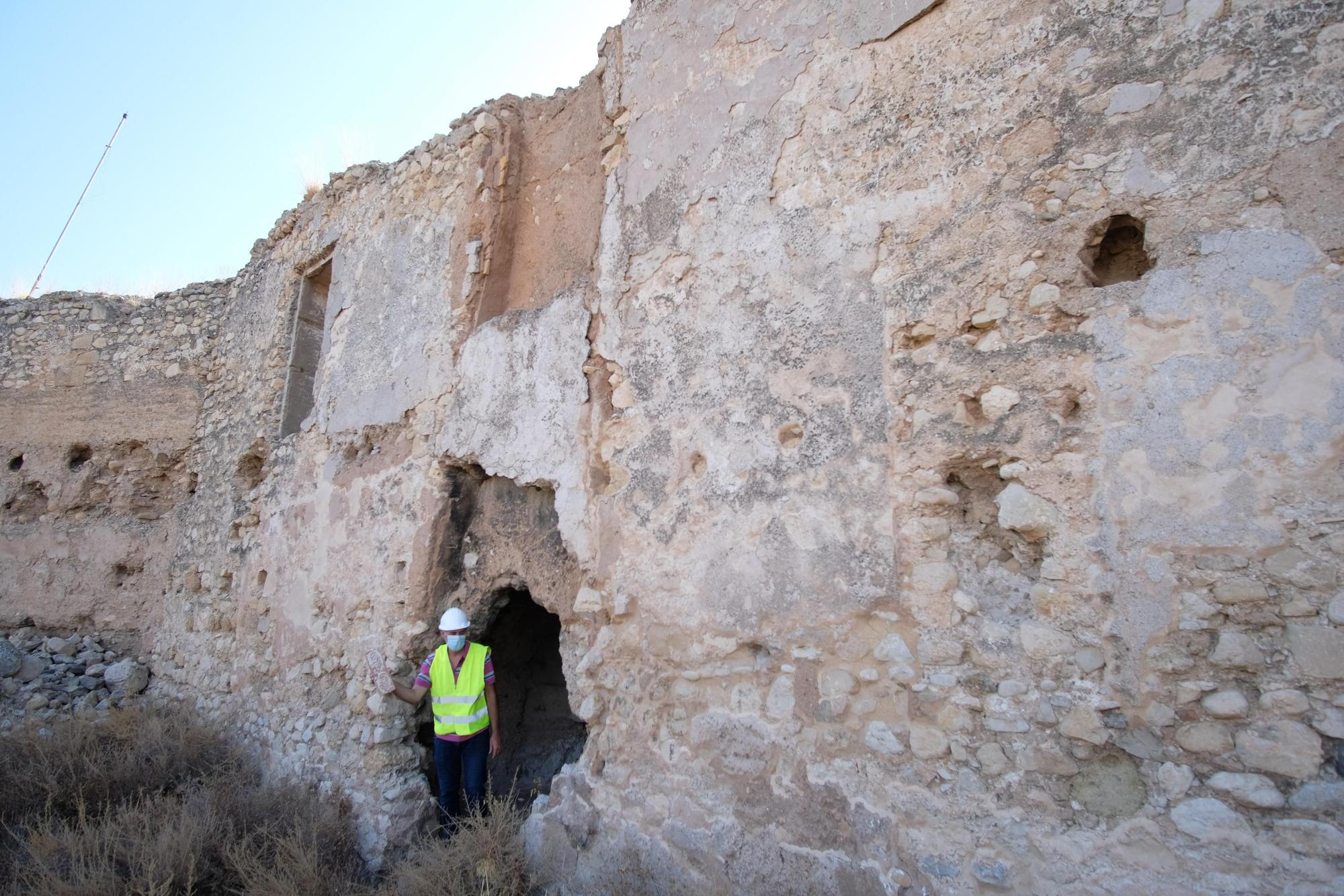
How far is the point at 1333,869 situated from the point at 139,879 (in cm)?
386

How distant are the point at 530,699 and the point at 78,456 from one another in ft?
15.9

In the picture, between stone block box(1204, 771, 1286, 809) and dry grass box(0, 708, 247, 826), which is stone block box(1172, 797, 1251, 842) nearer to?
stone block box(1204, 771, 1286, 809)

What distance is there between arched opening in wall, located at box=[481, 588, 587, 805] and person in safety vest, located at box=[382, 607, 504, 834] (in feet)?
2.32

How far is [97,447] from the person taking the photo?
6.93 meters

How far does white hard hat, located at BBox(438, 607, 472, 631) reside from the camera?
3889 mm

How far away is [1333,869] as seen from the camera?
1826 millimetres

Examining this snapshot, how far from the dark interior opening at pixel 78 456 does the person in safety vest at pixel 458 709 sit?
4.89 m

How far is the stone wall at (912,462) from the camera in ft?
6.72

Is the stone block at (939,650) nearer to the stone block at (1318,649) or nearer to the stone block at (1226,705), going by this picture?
the stone block at (1226,705)

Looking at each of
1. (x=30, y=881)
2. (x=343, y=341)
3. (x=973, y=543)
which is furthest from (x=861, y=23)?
(x=30, y=881)

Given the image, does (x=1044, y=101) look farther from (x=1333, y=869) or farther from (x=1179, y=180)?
(x=1333, y=869)

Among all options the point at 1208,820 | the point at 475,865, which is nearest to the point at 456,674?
the point at 475,865

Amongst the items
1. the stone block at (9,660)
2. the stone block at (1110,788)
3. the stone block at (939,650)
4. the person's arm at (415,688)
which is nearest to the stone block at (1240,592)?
the stone block at (1110,788)

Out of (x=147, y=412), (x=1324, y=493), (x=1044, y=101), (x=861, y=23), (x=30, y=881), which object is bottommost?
(x=30, y=881)
